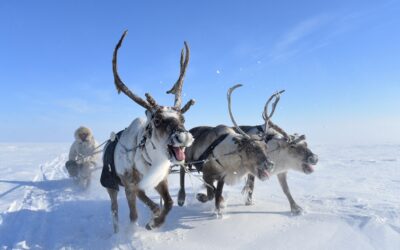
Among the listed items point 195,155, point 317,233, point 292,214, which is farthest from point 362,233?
point 195,155

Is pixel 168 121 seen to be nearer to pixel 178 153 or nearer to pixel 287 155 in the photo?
pixel 178 153

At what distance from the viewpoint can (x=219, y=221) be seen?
6035 mm

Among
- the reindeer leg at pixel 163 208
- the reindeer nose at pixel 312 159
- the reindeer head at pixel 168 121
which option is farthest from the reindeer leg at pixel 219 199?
the reindeer head at pixel 168 121

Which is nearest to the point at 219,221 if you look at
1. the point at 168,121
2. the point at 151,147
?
the point at 151,147

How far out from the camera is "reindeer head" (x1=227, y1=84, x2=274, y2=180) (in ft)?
22.3

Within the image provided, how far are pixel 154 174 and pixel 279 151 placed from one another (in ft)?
12.4

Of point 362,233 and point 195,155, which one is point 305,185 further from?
point 362,233

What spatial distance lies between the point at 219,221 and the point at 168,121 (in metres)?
2.38

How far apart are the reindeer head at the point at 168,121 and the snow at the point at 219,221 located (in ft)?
4.63

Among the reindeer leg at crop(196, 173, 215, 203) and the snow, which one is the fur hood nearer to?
the snow

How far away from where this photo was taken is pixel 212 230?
18.2 feet

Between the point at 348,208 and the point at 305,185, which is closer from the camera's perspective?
the point at 348,208

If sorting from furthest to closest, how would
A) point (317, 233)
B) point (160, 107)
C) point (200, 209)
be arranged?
1. point (200, 209)
2. point (317, 233)
3. point (160, 107)

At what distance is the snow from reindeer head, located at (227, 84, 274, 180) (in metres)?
0.69
